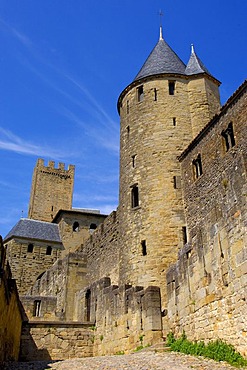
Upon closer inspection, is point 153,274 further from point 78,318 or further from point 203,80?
point 203,80

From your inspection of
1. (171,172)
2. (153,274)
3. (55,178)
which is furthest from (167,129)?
(55,178)

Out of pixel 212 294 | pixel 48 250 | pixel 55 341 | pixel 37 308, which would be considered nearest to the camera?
pixel 212 294

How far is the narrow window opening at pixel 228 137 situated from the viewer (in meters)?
13.0

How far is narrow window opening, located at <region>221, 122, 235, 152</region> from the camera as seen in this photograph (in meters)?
13.0

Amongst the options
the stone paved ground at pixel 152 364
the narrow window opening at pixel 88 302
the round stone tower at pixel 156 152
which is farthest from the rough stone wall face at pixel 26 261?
the stone paved ground at pixel 152 364

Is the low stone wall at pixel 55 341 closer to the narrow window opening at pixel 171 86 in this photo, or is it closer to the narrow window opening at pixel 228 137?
the narrow window opening at pixel 228 137

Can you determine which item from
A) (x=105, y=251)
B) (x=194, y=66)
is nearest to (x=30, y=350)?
(x=105, y=251)

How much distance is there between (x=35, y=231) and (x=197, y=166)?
1937cm

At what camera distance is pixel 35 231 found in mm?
31797

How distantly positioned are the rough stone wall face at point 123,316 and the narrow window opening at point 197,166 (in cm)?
439

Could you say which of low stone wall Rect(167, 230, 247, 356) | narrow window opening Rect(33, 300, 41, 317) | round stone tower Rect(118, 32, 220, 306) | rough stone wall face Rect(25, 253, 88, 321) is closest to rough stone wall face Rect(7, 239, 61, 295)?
rough stone wall face Rect(25, 253, 88, 321)

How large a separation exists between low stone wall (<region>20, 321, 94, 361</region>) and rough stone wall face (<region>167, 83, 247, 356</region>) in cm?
559

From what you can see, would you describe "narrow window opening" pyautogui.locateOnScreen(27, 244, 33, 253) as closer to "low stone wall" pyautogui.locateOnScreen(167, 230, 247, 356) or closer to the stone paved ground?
"low stone wall" pyautogui.locateOnScreen(167, 230, 247, 356)

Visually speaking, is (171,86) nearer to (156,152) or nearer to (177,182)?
(156,152)
